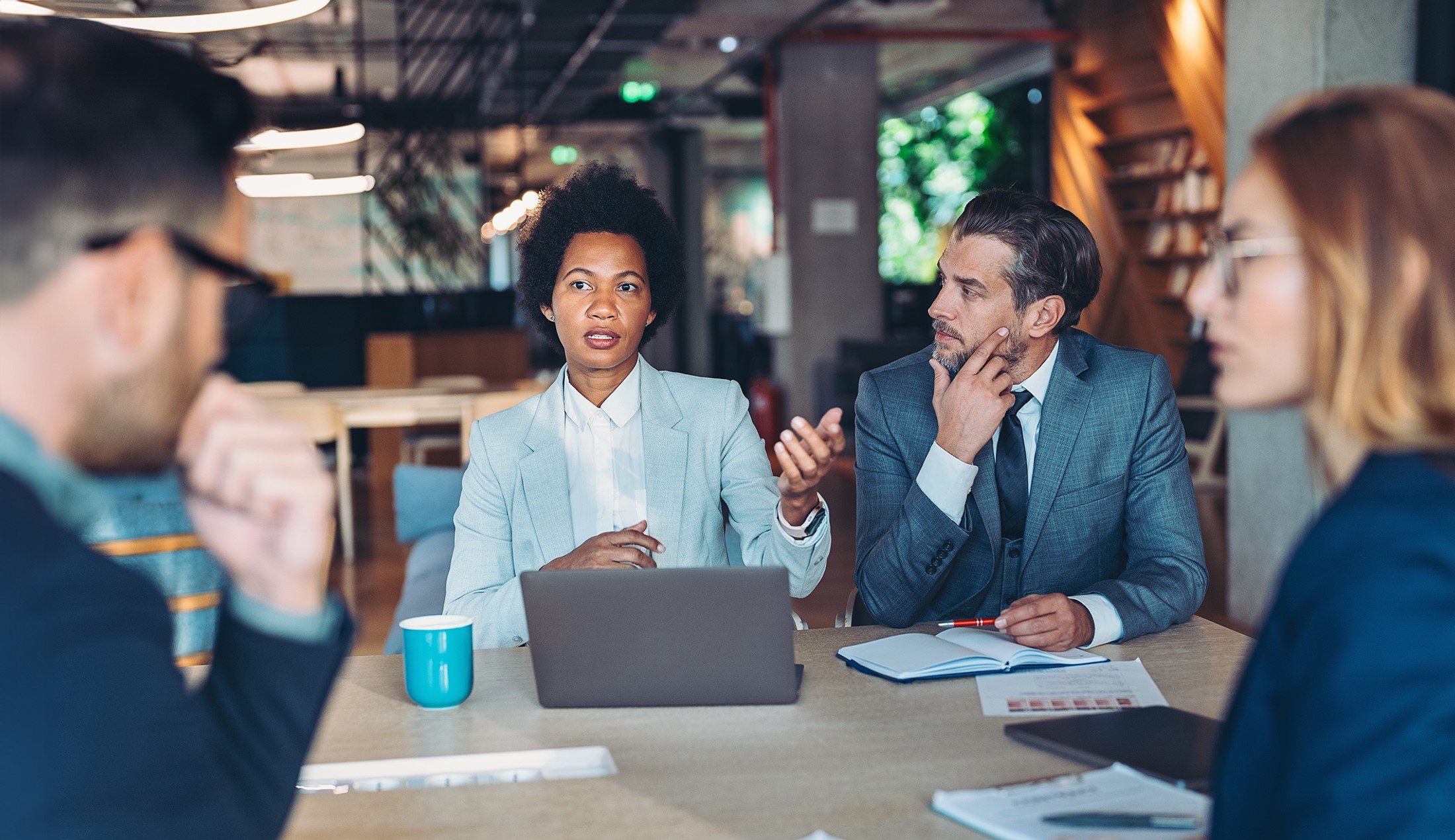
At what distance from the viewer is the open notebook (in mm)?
1607

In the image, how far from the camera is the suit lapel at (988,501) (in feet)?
7.04

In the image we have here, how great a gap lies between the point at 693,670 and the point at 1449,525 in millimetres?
905

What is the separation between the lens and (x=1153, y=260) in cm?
860

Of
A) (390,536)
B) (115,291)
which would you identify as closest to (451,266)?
(390,536)

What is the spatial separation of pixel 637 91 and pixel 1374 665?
12.7 meters

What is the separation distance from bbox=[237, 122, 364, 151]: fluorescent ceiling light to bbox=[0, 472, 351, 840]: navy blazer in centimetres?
579

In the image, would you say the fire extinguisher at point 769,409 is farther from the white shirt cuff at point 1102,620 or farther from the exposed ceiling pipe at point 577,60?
the white shirt cuff at point 1102,620

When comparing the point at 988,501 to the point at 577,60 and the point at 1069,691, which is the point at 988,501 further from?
the point at 577,60

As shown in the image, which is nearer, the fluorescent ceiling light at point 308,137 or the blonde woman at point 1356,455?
the blonde woman at point 1356,455

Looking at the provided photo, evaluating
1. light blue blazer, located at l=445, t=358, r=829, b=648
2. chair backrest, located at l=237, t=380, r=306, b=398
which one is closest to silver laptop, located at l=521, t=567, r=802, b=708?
light blue blazer, located at l=445, t=358, r=829, b=648

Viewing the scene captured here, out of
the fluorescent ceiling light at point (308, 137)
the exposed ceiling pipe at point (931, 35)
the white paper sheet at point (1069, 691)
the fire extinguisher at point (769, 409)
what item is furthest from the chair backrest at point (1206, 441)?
the fluorescent ceiling light at point (308, 137)

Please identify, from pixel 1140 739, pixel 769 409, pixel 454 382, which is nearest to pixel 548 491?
pixel 1140 739

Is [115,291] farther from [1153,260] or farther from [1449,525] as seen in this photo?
[1153,260]

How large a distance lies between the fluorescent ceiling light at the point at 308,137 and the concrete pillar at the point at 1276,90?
4.52 metres
